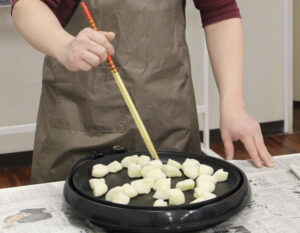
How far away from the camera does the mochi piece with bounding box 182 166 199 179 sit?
0.92 meters

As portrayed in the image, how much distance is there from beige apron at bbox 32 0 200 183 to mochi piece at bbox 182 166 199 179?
11.4 inches

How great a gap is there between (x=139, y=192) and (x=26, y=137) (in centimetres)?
238

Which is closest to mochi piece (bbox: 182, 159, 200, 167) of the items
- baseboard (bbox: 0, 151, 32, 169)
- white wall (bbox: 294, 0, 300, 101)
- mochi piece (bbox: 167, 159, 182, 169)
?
mochi piece (bbox: 167, 159, 182, 169)

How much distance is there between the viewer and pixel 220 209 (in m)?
0.75

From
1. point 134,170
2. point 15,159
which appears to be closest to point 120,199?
point 134,170

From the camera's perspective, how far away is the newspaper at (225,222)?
0.80 metres

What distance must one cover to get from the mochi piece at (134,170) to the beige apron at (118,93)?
0.25 m

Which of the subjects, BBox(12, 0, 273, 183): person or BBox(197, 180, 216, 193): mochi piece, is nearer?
BBox(197, 180, 216, 193): mochi piece

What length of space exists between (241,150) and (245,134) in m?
2.19

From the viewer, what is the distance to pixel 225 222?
0.82 meters

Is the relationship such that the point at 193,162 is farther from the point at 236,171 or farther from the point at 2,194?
the point at 2,194

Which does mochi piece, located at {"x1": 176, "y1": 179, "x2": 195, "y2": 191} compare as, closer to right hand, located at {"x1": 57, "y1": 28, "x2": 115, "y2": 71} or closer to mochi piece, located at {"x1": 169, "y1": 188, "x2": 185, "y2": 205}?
mochi piece, located at {"x1": 169, "y1": 188, "x2": 185, "y2": 205}

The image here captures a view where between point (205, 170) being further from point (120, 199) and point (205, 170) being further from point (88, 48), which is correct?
point (88, 48)

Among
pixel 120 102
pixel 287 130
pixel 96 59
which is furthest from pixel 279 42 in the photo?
pixel 96 59
